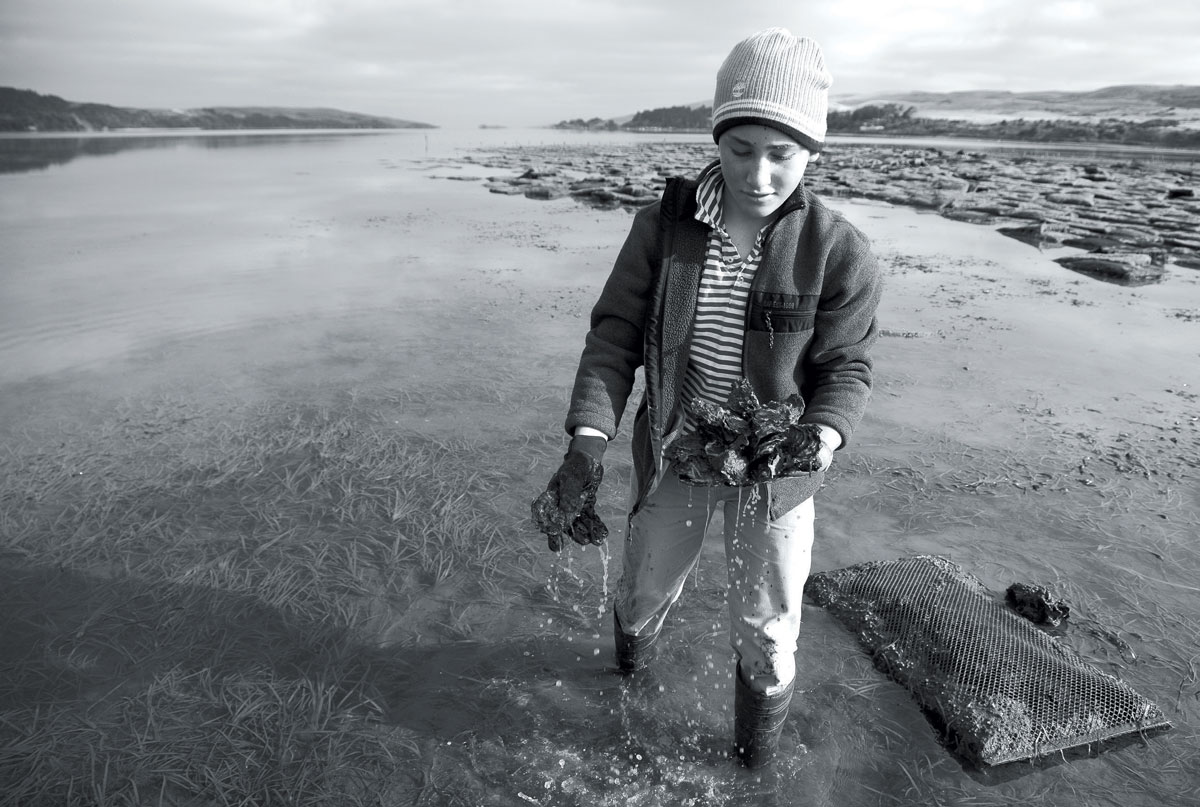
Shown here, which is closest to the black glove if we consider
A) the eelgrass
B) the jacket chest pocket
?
the jacket chest pocket

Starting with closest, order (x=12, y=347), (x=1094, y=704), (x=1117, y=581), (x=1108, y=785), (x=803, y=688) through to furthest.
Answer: (x=1108, y=785) → (x=1094, y=704) → (x=803, y=688) → (x=1117, y=581) → (x=12, y=347)

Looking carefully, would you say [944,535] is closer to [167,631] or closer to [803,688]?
[803,688]

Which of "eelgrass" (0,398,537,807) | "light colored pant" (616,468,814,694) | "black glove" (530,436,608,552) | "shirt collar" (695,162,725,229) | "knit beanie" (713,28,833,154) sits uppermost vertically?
"knit beanie" (713,28,833,154)

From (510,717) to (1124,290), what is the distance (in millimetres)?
9944

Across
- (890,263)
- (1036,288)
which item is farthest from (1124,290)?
(890,263)

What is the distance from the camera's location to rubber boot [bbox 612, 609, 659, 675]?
2.73 m

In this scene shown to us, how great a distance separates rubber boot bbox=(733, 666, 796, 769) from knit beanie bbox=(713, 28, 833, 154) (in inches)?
65.2

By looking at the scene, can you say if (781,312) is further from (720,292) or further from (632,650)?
(632,650)


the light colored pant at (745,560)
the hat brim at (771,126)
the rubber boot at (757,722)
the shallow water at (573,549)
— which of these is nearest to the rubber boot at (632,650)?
the shallow water at (573,549)

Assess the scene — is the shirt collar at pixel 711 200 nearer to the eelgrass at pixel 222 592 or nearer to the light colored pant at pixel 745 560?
the light colored pant at pixel 745 560

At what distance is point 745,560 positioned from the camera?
222 cm

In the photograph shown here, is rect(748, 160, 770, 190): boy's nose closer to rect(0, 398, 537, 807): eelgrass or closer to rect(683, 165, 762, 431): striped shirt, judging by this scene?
rect(683, 165, 762, 431): striped shirt

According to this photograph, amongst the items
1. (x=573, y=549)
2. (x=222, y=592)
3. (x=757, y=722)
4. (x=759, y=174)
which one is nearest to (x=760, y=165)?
(x=759, y=174)

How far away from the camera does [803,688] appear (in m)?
2.78
